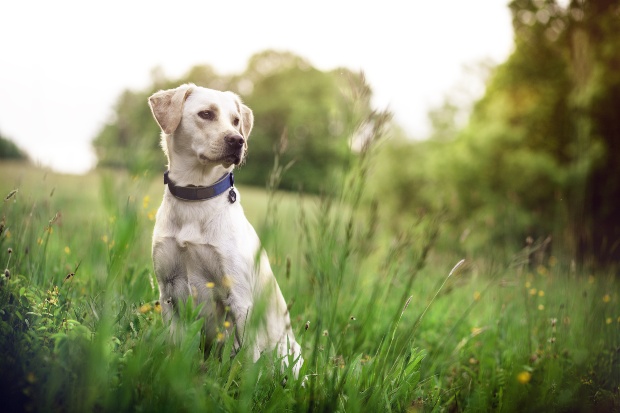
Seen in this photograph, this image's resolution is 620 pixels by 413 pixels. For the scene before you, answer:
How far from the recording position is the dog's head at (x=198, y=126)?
9.28 ft

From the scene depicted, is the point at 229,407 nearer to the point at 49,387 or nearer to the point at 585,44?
the point at 49,387

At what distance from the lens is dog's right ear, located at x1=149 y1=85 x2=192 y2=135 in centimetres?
292

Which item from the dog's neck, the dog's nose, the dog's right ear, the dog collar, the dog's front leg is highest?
the dog's right ear

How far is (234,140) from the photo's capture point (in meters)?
2.81

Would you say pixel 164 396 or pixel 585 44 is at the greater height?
pixel 585 44

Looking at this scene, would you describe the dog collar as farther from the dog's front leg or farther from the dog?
the dog's front leg

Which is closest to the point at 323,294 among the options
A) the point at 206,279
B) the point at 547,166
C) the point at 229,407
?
the point at 229,407

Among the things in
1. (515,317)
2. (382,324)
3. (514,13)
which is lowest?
(382,324)

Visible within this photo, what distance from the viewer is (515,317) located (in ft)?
13.6

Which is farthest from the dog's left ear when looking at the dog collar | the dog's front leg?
the dog's front leg

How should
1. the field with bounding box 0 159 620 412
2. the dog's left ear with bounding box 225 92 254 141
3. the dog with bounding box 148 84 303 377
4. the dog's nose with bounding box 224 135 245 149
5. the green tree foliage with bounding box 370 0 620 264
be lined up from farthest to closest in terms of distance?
the green tree foliage with bounding box 370 0 620 264 → the dog's left ear with bounding box 225 92 254 141 → the dog's nose with bounding box 224 135 245 149 → the dog with bounding box 148 84 303 377 → the field with bounding box 0 159 620 412

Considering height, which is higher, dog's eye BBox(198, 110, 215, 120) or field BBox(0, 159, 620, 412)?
dog's eye BBox(198, 110, 215, 120)

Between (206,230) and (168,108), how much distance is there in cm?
85

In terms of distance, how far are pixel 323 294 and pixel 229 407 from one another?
23.2 inches
